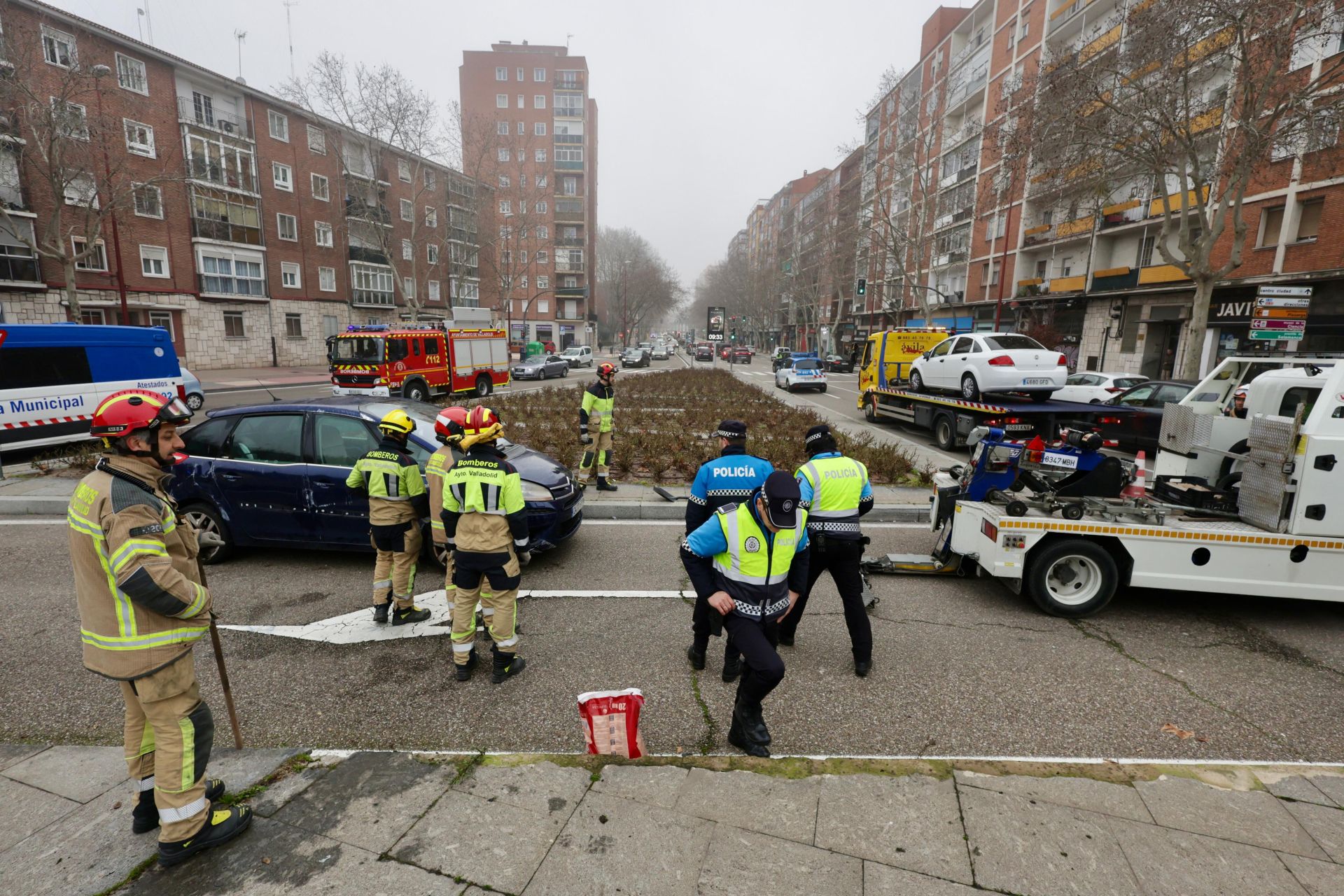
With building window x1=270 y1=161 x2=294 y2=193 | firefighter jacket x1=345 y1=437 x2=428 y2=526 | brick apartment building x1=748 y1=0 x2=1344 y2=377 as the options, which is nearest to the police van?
firefighter jacket x1=345 y1=437 x2=428 y2=526

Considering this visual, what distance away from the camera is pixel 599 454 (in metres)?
9.00

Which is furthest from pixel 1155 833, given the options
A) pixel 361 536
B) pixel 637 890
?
pixel 361 536

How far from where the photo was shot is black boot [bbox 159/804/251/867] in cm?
236

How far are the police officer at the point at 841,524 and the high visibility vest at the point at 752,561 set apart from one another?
2.80ft

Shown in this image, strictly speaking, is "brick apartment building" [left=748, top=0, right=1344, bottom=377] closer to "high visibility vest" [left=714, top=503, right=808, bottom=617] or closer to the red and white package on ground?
"high visibility vest" [left=714, top=503, right=808, bottom=617]

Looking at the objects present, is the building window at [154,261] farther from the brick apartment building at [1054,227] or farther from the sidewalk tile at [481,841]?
the sidewalk tile at [481,841]

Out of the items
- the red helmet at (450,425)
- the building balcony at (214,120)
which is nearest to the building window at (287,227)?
the building balcony at (214,120)

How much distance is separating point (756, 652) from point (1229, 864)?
1997mm

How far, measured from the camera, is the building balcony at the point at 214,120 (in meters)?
30.2

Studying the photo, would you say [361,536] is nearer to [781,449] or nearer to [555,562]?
[555,562]

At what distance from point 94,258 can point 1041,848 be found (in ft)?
122

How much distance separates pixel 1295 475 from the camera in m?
4.67

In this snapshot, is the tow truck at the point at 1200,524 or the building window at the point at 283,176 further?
the building window at the point at 283,176

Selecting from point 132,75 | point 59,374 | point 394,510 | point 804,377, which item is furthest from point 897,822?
point 132,75
